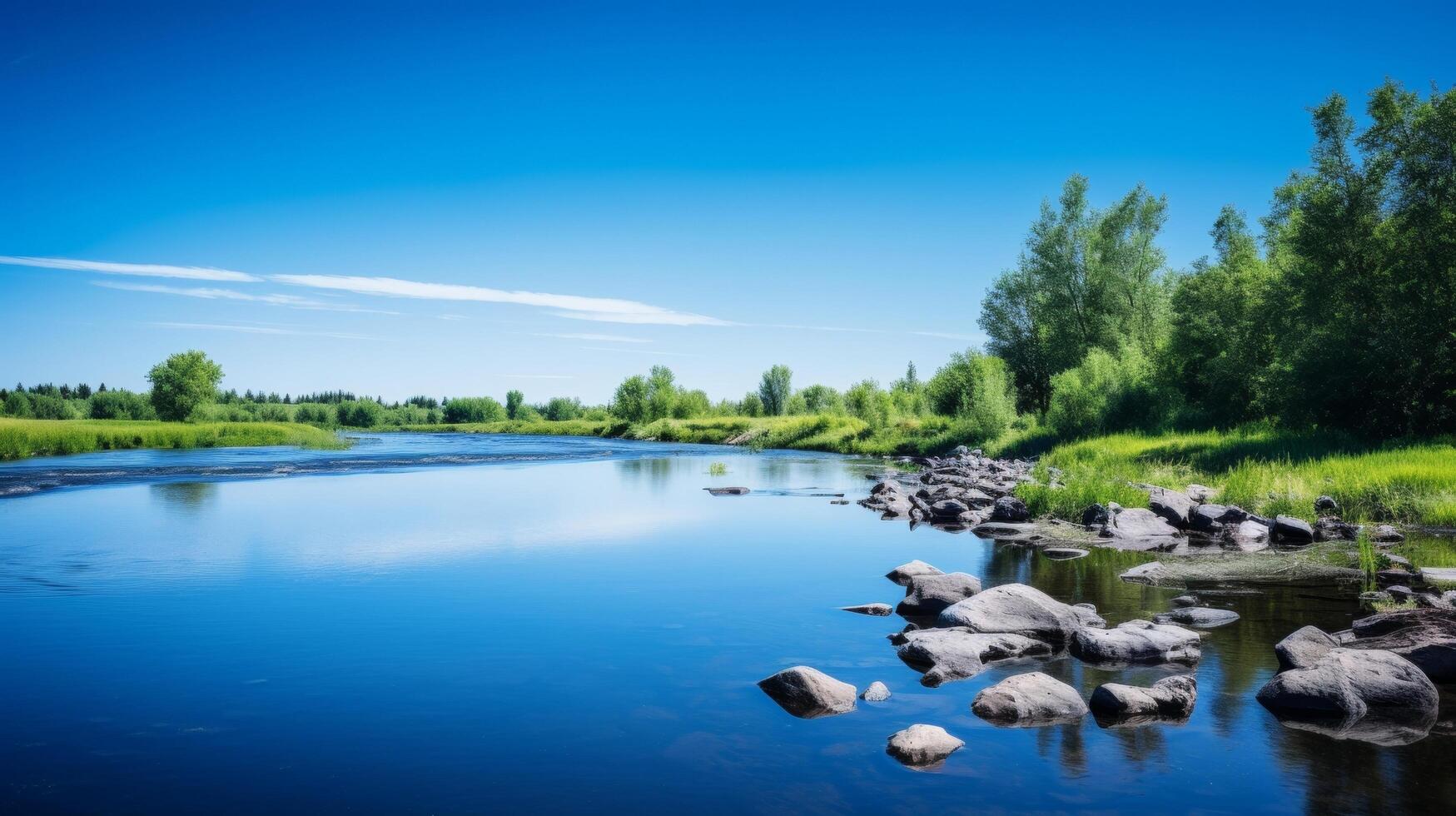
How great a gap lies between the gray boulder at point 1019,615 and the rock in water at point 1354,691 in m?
2.20

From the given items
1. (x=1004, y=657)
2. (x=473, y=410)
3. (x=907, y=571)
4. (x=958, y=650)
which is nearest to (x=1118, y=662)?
(x=1004, y=657)

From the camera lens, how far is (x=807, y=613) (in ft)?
36.2

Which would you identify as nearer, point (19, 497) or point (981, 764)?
point (981, 764)

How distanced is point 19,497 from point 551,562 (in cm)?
2046

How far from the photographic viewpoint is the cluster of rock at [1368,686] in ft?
22.2

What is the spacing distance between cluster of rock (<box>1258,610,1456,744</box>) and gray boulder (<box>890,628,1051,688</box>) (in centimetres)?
228

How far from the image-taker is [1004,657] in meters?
8.82

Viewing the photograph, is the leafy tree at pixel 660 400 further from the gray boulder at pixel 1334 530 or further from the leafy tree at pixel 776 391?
the gray boulder at pixel 1334 530

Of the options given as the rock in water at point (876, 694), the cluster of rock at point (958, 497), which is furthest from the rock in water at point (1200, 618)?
the cluster of rock at point (958, 497)

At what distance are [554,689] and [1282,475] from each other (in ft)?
64.4

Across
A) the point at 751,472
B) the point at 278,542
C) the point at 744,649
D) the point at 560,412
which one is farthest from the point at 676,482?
the point at 560,412

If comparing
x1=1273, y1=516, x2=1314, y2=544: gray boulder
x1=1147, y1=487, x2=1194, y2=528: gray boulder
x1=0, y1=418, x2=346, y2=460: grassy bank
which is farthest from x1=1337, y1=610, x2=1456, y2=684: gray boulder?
x1=0, y1=418, x2=346, y2=460: grassy bank

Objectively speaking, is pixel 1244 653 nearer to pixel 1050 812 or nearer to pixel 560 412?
pixel 1050 812

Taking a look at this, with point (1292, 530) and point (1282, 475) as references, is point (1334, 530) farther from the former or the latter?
point (1282, 475)
